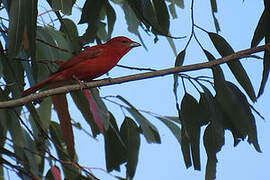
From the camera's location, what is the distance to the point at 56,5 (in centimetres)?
317

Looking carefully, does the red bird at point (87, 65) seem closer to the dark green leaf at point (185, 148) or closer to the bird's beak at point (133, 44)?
the bird's beak at point (133, 44)

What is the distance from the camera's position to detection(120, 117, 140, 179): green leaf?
3621 millimetres

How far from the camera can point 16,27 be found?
8.70ft

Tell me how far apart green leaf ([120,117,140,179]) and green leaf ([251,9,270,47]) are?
107cm

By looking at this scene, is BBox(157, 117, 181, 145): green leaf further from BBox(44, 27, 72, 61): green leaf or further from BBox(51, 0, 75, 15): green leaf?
BBox(51, 0, 75, 15): green leaf

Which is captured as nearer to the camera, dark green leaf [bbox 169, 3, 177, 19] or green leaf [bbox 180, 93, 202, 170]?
green leaf [bbox 180, 93, 202, 170]

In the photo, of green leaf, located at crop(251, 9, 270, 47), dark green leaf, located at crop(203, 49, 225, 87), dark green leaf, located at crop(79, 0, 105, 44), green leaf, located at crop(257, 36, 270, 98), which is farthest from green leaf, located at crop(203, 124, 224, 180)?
dark green leaf, located at crop(79, 0, 105, 44)

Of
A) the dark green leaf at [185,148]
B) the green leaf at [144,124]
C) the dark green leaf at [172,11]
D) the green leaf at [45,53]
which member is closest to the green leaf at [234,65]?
the dark green leaf at [185,148]

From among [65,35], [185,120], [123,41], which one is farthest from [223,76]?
[65,35]

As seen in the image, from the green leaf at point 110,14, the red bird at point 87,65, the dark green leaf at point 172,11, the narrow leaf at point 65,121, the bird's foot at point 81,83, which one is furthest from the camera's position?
the dark green leaf at point 172,11

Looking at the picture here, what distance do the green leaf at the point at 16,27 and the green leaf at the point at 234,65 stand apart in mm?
1034

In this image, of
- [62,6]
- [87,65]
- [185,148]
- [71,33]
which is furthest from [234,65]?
[71,33]

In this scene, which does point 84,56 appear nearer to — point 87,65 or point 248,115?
point 87,65

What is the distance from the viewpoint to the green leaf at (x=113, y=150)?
377cm
